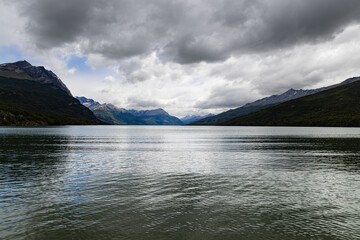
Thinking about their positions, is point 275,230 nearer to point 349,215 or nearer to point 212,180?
point 349,215

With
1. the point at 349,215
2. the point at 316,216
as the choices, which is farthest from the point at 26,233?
the point at 349,215

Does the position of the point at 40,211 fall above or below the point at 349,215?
above

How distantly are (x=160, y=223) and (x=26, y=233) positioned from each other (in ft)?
30.8

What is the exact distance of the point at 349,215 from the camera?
69.2 feet

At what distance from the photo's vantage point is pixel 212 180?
35.0 metres

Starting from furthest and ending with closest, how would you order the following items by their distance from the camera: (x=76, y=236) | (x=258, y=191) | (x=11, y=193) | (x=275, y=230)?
(x=258, y=191) → (x=11, y=193) → (x=275, y=230) → (x=76, y=236)

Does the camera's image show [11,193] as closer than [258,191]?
Yes

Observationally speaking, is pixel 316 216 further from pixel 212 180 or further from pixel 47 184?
pixel 47 184

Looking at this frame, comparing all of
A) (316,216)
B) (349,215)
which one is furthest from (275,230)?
(349,215)

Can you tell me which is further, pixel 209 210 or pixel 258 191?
pixel 258 191

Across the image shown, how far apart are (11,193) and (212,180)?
24.7 meters

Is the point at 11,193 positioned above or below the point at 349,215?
above

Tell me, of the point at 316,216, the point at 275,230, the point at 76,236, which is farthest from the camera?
the point at 316,216

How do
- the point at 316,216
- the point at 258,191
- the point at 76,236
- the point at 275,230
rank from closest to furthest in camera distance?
the point at 76,236, the point at 275,230, the point at 316,216, the point at 258,191
